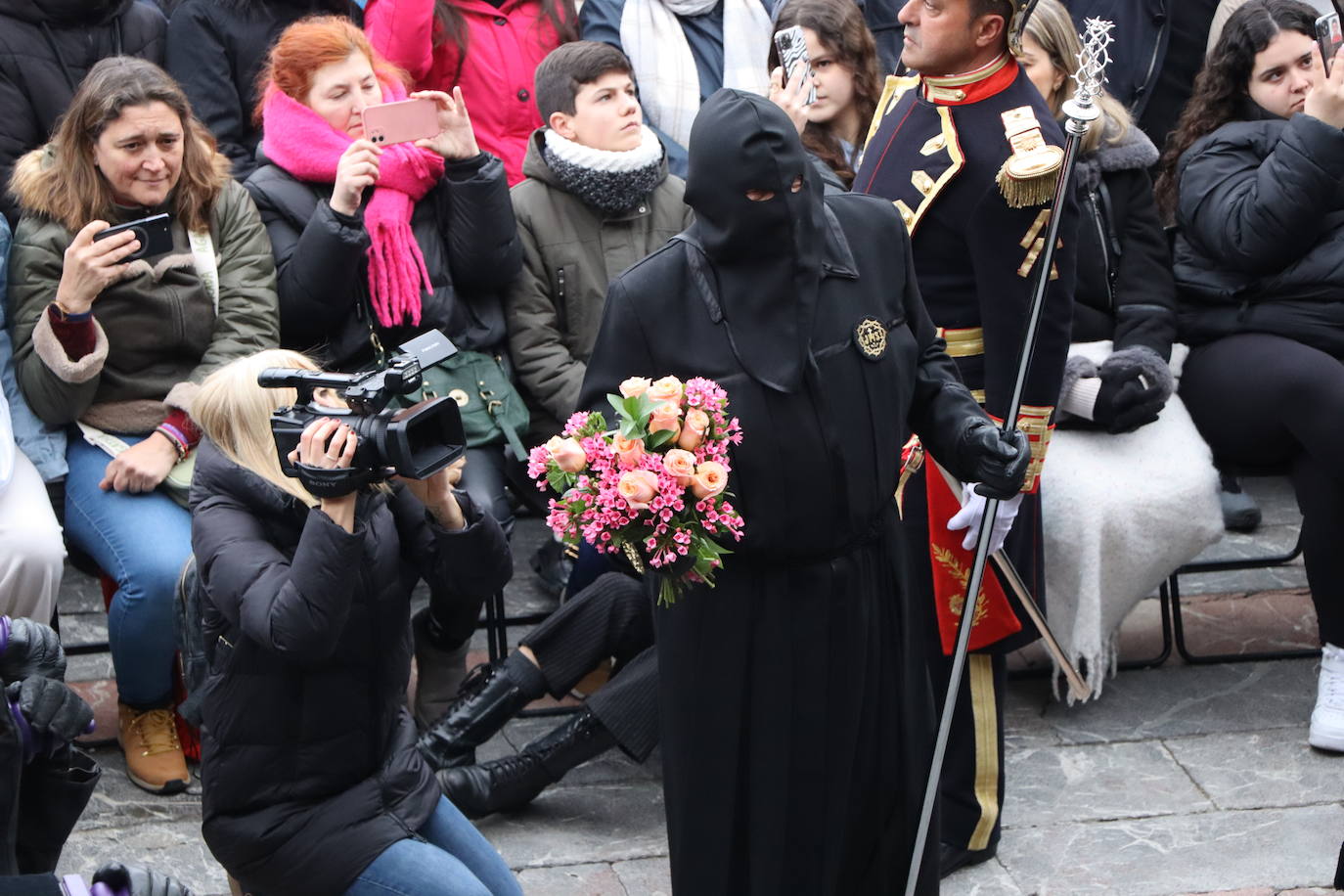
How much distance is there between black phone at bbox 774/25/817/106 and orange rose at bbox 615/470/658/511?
2512mm

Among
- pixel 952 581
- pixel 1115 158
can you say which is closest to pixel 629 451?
pixel 952 581

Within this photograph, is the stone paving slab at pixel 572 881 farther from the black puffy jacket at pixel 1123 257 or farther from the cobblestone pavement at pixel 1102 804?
the black puffy jacket at pixel 1123 257

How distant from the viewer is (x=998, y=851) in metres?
4.59

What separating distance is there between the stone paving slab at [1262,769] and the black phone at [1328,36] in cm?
188

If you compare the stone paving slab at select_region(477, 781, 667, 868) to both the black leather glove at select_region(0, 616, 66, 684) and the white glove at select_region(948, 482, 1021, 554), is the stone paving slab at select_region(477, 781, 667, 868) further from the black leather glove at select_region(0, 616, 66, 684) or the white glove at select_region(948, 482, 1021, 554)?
the black leather glove at select_region(0, 616, 66, 684)

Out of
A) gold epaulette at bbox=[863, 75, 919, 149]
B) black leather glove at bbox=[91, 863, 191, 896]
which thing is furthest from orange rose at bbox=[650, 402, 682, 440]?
gold epaulette at bbox=[863, 75, 919, 149]

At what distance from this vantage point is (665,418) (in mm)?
2926

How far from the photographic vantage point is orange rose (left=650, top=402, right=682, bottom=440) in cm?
292

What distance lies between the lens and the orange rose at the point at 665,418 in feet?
9.59

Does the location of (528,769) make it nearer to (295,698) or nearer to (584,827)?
(584,827)

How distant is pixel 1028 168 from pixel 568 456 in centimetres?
151

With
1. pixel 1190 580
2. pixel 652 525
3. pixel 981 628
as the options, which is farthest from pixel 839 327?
pixel 1190 580

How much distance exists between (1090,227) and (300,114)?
7.66ft

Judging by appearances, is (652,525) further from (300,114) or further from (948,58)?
(300,114)
